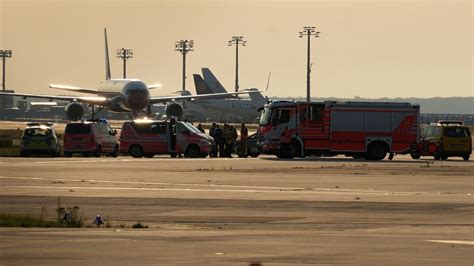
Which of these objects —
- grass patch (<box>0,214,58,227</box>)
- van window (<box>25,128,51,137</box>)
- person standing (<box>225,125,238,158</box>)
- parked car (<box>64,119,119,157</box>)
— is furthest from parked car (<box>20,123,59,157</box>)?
grass patch (<box>0,214,58,227</box>)

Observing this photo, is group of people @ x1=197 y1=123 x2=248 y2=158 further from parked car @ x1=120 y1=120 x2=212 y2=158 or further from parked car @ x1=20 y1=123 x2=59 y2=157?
parked car @ x1=20 y1=123 x2=59 y2=157

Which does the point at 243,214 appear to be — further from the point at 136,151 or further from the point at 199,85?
the point at 199,85

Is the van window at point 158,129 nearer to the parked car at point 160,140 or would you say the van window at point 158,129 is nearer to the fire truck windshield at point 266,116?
the parked car at point 160,140

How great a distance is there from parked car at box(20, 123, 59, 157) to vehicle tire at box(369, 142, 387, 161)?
13.2 m

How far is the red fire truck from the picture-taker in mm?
53500

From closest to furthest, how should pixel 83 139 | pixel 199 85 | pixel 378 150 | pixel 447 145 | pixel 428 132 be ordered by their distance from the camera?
1. pixel 378 150
2. pixel 83 139
3. pixel 447 145
4. pixel 428 132
5. pixel 199 85

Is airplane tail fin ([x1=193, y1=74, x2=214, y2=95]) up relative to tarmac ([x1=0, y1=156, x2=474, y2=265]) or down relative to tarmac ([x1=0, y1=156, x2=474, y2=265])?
up

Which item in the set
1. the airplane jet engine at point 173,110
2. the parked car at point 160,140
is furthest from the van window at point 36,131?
the airplane jet engine at point 173,110

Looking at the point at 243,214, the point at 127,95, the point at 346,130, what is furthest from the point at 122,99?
the point at 243,214

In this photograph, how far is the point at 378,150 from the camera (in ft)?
176

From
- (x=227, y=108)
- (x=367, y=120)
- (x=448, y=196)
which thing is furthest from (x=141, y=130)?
(x=227, y=108)

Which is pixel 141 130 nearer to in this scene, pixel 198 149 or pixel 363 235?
pixel 198 149

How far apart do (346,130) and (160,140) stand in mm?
7689

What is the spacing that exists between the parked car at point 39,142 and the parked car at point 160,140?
2.96 meters
